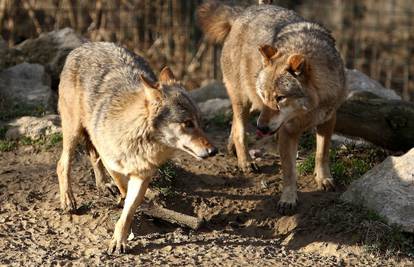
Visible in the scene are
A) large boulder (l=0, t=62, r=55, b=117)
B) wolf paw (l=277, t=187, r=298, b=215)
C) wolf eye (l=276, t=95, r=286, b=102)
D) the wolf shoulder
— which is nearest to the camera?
wolf eye (l=276, t=95, r=286, b=102)

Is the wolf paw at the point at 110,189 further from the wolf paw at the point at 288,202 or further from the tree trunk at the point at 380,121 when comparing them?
the tree trunk at the point at 380,121

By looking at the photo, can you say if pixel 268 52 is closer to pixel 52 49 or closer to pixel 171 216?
pixel 171 216

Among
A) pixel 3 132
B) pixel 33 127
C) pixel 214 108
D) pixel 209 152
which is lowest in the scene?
pixel 214 108

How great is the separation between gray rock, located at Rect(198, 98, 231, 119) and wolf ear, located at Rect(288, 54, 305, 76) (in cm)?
299

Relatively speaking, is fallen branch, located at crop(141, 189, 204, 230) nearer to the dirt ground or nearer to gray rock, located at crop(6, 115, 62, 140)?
the dirt ground

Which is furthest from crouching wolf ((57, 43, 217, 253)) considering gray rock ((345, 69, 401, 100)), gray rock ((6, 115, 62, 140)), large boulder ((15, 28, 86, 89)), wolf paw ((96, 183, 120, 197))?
gray rock ((345, 69, 401, 100))

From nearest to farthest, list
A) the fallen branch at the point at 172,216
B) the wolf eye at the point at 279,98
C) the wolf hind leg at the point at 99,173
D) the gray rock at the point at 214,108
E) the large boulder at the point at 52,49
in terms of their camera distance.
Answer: the fallen branch at the point at 172,216 → the wolf eye at the point at 279,98 → the wolf hind leg at the point at 99,173 → the gray rock at the point at 214,108 → the large boulder at the point at 52,49

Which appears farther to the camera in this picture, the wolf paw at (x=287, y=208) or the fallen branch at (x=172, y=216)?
the wolf paw at (x=287, y=208)

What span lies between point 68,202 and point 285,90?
2184 mm

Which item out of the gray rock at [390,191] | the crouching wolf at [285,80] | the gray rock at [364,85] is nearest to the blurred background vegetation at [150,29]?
the gray rock at [364,85]

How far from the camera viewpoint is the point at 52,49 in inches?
405

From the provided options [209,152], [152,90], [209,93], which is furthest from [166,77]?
[209,93]

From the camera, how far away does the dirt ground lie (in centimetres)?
585

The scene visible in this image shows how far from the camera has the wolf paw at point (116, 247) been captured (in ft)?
19.2
